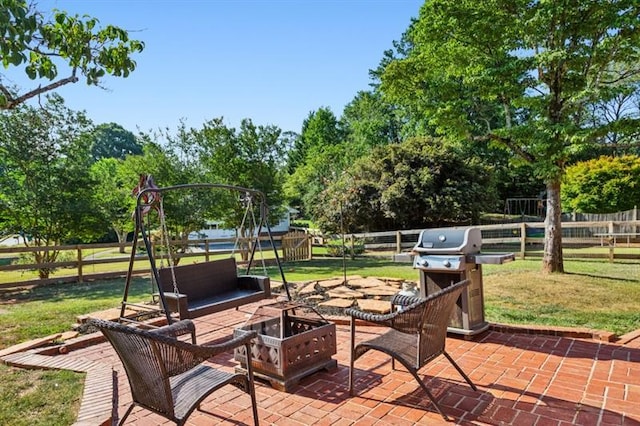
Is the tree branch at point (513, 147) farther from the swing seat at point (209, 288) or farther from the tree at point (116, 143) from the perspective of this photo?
the tree at point (116, 143)

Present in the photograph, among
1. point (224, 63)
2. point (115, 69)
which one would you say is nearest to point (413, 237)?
Result: point (224, 63)

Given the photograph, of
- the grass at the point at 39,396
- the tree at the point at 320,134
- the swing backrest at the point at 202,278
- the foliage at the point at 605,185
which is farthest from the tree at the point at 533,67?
the tree at the point at 320,134

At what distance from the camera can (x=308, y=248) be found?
13.2 metres

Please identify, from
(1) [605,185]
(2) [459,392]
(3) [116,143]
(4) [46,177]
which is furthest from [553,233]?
(3) [116,143]

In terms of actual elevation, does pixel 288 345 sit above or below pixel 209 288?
below

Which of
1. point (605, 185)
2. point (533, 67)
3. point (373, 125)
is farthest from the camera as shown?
point (373, 125)

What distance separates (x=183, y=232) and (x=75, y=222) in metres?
2.99

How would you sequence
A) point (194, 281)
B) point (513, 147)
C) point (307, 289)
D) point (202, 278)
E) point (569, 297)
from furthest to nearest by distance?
point (513, 147) < point (307, 289) < point (569, 297) < point (202, 278) < point (194, 281)

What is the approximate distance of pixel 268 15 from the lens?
7547mm

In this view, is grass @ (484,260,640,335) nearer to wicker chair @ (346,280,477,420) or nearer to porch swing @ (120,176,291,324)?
wicker chair @ (346,280,477,420)

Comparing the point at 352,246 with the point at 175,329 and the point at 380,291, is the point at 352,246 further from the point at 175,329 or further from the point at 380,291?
the point at 175,329

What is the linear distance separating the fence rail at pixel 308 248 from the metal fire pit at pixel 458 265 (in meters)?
3.41

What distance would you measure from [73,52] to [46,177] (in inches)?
342

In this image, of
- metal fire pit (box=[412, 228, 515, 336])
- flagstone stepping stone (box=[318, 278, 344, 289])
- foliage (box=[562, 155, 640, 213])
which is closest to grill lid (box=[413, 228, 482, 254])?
metal fire pit (box=[412, 228, 515, 336])
